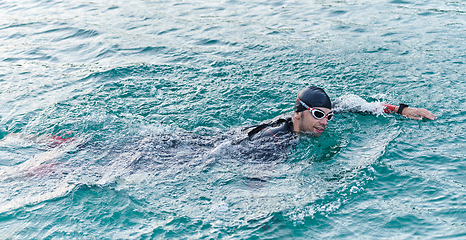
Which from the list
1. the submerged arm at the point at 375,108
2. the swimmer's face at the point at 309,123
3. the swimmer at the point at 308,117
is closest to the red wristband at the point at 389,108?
the submerged arm at the point at 375,108

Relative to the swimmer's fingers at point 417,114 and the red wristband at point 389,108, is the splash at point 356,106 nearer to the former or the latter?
the red wristband at point 389,108

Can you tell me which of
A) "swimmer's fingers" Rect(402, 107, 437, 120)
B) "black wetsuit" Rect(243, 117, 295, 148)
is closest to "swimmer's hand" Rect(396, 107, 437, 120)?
"swimmer's fingers" Rect(402, 107, 437, 120)

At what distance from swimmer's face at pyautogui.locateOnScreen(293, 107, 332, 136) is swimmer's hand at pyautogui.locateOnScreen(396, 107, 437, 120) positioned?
1.74 m

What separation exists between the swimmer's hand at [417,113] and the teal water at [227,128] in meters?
0.21

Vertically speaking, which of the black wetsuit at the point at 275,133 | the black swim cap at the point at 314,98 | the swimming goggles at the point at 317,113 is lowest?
the black wetsuit at the point at 275,133

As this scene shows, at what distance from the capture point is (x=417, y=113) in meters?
6.63

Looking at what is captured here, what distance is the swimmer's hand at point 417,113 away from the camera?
6.64 m

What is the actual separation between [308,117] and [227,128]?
2.02 m

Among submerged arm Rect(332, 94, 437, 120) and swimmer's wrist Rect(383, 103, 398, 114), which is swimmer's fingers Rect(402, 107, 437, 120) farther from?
swimmer's wrist Rect(383, 103, 398, 114)

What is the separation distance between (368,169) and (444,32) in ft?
25.5

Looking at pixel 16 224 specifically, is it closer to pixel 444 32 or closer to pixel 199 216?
pixel 199 216

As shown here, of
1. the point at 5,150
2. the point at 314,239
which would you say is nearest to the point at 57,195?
the point at 5,150

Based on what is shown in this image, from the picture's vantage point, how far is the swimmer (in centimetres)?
593

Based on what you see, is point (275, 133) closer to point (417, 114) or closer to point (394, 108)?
point (394, 108)
